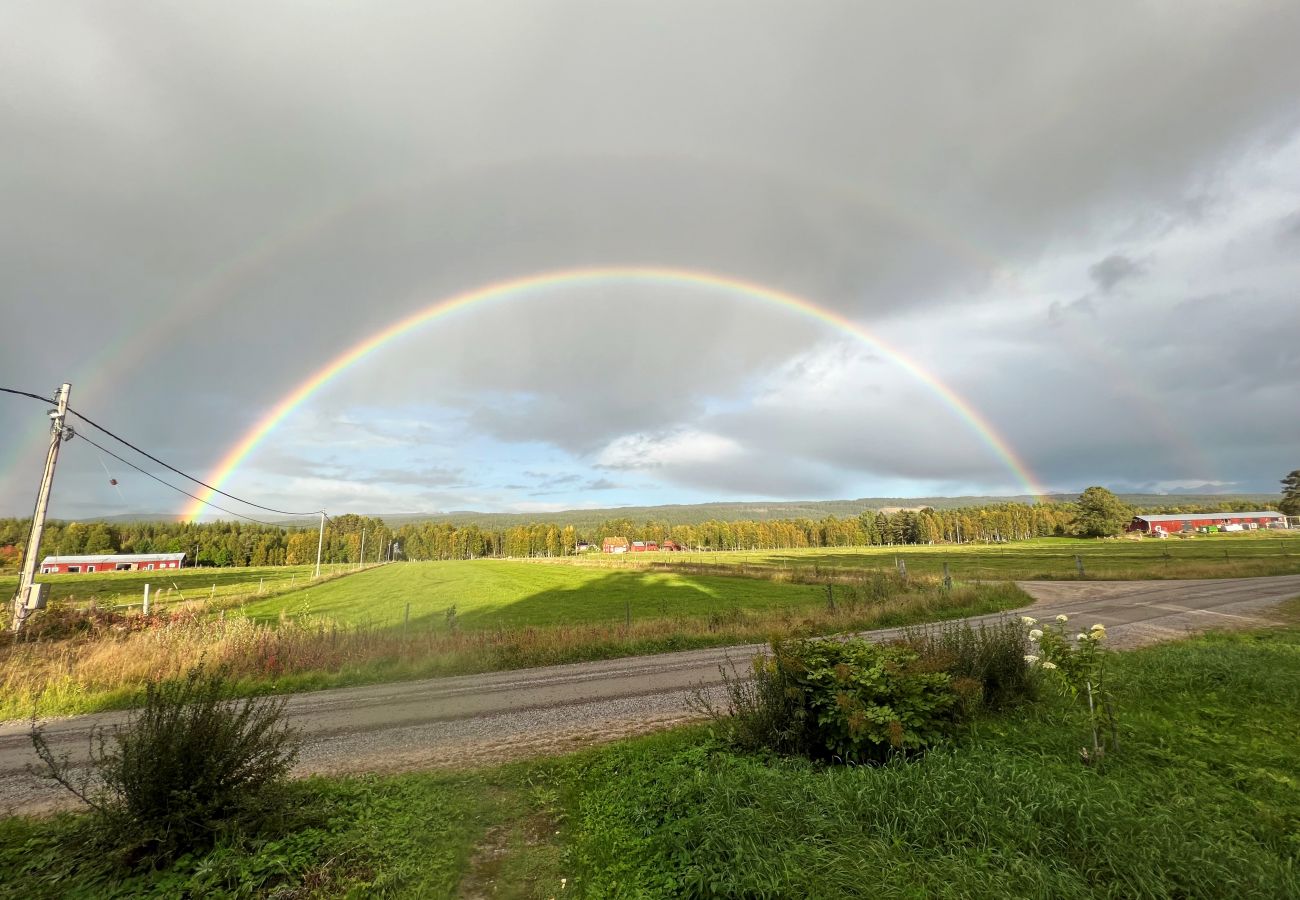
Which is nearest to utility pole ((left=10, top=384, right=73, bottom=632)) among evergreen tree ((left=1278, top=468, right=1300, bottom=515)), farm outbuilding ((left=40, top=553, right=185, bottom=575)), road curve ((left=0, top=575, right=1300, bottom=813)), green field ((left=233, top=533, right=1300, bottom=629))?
road curve ((left=0, top=575, right=1300, bottom=813))

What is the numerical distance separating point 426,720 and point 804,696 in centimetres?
775

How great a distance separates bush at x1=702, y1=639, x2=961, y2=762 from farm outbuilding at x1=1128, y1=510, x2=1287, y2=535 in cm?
18102

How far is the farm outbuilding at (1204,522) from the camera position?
144250 millimetres

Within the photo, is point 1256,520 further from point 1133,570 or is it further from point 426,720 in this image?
point 426,720

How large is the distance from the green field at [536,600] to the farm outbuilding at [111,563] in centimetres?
11190

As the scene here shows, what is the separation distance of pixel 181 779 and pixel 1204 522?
22188 cm

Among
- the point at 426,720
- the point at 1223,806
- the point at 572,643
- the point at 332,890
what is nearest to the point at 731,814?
the point at 332,890

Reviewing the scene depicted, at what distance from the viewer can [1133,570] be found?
4309 centimetres

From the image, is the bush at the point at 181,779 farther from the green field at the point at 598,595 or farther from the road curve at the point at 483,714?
the green field at the point at 598,595

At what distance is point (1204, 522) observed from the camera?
512ft

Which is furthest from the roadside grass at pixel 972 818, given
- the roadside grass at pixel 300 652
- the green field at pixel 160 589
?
the green field at pixel 160 589

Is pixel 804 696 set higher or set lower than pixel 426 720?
higher

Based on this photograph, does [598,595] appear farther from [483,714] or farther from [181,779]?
[181,779]

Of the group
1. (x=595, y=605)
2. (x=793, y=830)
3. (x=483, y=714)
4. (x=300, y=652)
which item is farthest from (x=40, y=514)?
(x=595, y=605)
